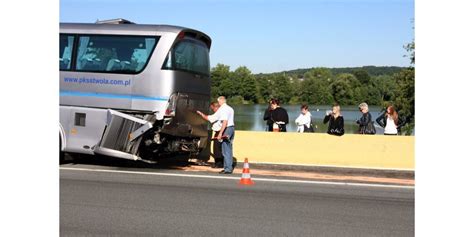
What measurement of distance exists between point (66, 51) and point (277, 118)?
18.9 ft

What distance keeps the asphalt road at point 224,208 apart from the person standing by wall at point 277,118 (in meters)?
4.44

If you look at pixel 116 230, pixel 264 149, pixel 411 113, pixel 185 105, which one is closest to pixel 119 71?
pixel 185 105

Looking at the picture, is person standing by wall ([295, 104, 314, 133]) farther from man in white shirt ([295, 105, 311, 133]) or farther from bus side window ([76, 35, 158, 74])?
bus side window ([76, 35, 158, 74])

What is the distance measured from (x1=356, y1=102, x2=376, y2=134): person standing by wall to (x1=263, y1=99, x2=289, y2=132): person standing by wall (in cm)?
198

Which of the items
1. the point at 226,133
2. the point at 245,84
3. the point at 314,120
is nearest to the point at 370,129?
the point at 226,133


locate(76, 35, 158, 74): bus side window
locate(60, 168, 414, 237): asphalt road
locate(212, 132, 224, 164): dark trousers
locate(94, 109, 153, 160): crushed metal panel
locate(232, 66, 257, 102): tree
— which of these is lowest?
locate(60, 168, 414, 237): asphalt road

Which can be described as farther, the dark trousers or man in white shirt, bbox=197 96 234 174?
the dark trousers

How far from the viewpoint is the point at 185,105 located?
42.2 ft

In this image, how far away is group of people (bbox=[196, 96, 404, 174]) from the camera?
40.7 feet

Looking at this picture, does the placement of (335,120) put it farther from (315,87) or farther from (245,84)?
(315,87)

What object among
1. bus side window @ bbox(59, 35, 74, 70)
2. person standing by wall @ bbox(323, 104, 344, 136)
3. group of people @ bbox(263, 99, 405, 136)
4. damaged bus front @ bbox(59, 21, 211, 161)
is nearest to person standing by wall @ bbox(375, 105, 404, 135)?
Result: group of people @ bbox(263, 99, 405, 136)

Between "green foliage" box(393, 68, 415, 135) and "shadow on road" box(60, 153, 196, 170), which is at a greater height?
"green foliage" box(393, 68, 415, 135)
